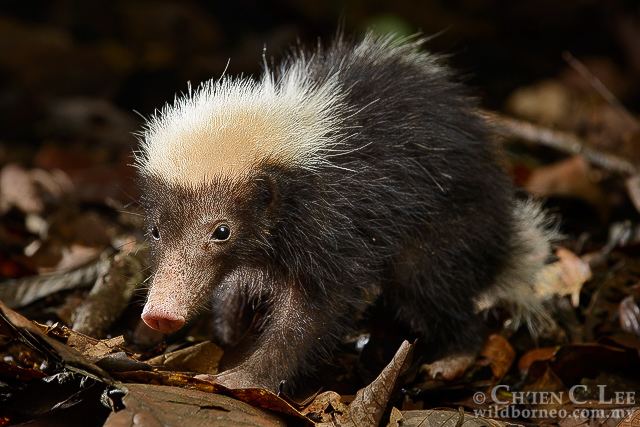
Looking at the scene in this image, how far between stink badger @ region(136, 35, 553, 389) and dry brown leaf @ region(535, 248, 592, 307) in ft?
0.52

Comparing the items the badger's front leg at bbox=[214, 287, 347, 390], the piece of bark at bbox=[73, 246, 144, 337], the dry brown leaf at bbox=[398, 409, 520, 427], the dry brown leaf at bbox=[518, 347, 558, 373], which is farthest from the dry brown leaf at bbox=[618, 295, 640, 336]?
the piece of bark at bbox=[73, 246, 144, 337]

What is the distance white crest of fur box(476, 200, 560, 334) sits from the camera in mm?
5109

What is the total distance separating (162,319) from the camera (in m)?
3.78

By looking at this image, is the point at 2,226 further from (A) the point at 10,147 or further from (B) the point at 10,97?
(B) the point at 10,97

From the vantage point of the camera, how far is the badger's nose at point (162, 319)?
3.76 m

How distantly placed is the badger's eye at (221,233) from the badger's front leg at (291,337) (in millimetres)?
499

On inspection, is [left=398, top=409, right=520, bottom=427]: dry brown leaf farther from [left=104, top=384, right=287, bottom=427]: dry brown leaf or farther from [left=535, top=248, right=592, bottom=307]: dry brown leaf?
[left=535, top=248, right=592, bottom=307]: dry brown leaf

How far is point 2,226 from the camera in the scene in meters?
6.39

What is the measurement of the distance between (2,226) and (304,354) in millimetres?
3220

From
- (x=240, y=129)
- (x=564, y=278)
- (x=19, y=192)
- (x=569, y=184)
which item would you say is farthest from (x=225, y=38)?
(x=240, y=129)

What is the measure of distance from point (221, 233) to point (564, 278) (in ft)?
8.17

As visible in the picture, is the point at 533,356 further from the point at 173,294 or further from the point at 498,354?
the point at 173,294

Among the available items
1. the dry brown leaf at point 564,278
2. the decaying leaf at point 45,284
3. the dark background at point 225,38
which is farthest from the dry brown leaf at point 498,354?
the dark background at point 225,38

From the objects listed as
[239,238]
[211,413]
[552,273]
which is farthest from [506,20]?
[211,413]
